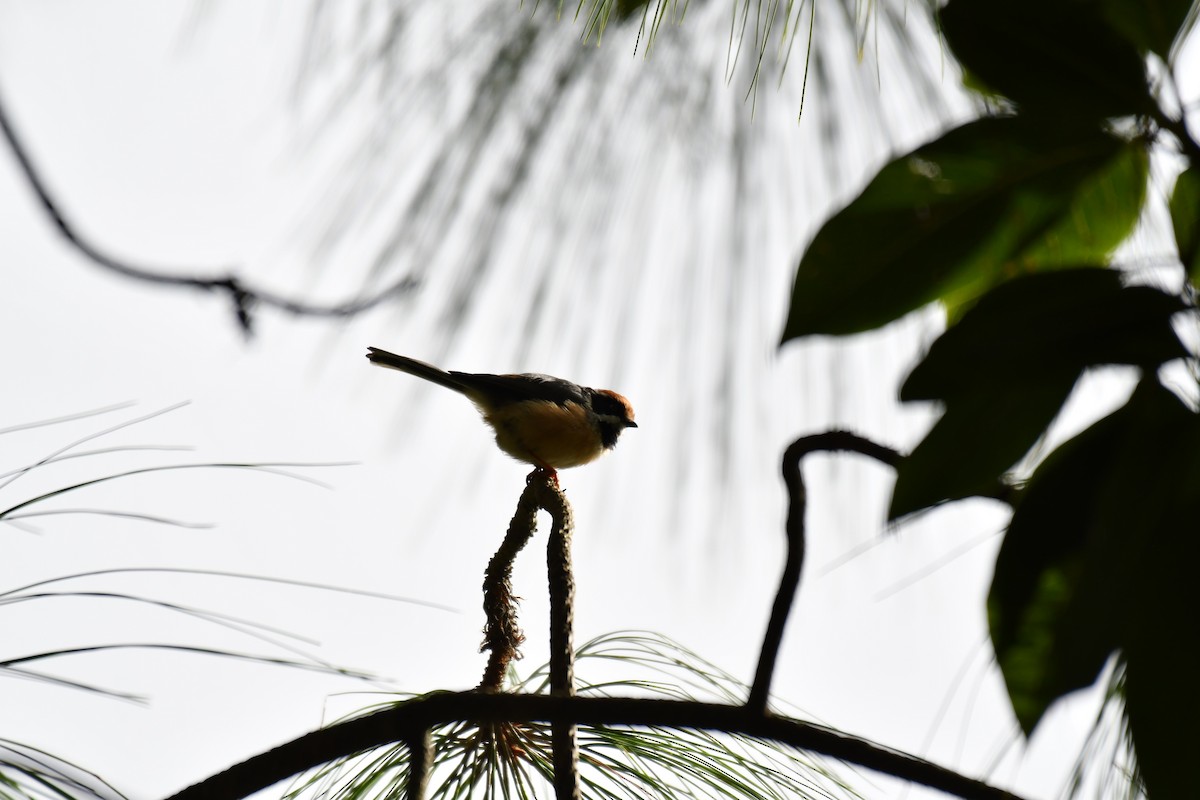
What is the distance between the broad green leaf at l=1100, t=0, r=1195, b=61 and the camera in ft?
1.82

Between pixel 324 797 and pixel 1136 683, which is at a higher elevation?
pixel 324 797

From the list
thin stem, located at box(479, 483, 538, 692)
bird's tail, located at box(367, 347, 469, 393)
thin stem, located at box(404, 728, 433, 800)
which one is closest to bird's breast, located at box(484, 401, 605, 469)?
bird's tail, located at box(367, 347, 469, 393)

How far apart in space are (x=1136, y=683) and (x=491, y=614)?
2.54 ft

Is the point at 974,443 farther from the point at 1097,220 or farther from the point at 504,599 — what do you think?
the point at 504,599

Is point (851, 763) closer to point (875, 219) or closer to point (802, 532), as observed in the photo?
point (802, 532)

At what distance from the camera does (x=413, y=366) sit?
6.13ft

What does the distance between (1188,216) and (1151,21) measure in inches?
4.5

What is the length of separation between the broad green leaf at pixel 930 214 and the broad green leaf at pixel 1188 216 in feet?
0.14

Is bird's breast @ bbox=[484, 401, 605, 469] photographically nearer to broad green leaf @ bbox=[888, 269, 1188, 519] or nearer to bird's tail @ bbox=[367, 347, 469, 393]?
bird's tail @ bbox=[367, 347, 469, 393]

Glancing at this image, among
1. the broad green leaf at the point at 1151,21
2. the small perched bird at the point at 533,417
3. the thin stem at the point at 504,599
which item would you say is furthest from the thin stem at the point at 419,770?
the small perched bird at the point at 533,417

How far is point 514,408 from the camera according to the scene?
9.14 ft

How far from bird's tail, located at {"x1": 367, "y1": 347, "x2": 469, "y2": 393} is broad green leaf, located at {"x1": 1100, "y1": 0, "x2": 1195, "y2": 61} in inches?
40.5

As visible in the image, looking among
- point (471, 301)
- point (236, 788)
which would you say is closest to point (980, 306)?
point (236, 788)

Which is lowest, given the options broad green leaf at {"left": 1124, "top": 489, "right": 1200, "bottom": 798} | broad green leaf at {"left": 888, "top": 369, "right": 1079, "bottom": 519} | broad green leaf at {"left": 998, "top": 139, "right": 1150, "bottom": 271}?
broad green leaf at {"left": 1124, "top": 489, "right": 1200, "bottom": 798}
